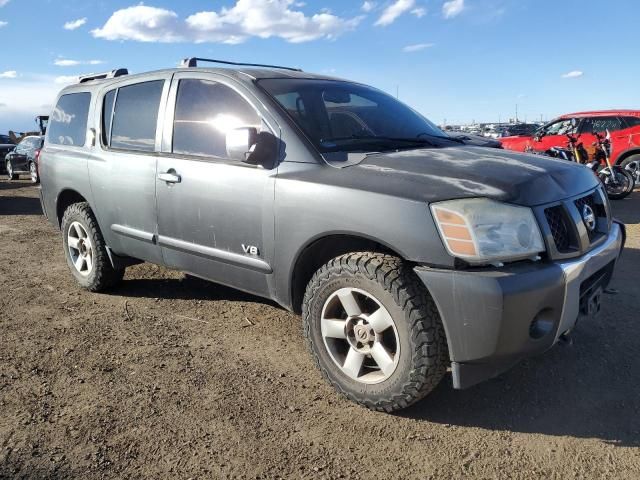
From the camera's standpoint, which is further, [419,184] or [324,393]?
[324,393]

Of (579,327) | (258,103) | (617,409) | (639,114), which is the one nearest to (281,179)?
(258,103)

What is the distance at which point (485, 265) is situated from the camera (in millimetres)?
2283

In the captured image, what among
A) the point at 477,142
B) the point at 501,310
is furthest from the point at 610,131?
the point at 501,310

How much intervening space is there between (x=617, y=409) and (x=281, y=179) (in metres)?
2.10

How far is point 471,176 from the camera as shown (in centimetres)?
249

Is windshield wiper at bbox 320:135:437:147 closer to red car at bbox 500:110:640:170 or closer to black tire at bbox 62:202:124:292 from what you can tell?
black tire at bbox 62:202:124:292

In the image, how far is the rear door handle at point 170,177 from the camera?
3443mm

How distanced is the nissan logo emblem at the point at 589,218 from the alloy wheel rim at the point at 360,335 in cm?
116

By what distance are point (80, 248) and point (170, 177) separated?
174 centimetres

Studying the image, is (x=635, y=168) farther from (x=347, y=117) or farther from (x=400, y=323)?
(x=400, y=323)

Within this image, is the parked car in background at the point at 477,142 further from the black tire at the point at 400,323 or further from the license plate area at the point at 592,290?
the black tire at the point at 400,323

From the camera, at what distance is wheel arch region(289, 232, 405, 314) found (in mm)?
2711

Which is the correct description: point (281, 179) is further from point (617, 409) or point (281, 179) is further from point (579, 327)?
point (579, 327)

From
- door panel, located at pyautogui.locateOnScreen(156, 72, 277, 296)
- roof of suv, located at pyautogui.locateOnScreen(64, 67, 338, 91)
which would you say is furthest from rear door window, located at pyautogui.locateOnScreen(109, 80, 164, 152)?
door panel, located at pyautogui.locateOnScreen(156, 72, 277, 296)
